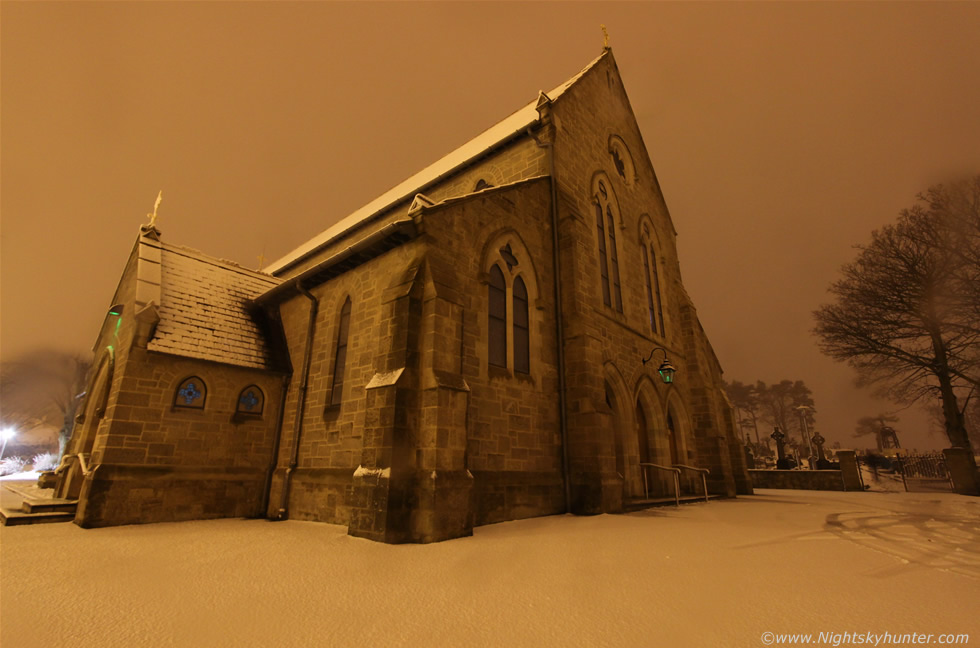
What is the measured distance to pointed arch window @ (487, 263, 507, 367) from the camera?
31.2 feet

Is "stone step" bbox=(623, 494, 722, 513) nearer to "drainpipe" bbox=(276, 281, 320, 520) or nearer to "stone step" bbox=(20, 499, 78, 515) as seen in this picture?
"drainpipe" bbox=(276, 281, 320, 520)

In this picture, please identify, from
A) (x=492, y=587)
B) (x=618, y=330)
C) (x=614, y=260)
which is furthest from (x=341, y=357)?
(x=614, y=260)

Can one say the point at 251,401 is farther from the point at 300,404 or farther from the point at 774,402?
the point at 774,402

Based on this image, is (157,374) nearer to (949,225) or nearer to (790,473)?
(790,473)

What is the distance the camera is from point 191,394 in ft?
33.8

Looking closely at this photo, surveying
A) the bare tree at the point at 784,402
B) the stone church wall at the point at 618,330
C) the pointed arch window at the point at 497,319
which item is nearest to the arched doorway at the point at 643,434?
the stone church wall at the point at 618,330

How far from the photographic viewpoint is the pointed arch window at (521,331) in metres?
10.0

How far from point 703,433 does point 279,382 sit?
47.2ft

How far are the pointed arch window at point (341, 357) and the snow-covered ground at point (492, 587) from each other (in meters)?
3.32

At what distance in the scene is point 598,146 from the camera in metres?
15.0

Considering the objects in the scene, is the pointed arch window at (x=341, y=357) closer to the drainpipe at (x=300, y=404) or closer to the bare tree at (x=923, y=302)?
the drainpipe at (x=300, y=404)

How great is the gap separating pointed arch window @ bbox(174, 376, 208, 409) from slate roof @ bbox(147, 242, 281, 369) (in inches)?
25.5

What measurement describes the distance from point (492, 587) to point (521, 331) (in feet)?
21.7

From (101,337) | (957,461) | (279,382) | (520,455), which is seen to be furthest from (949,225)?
(101,337)
